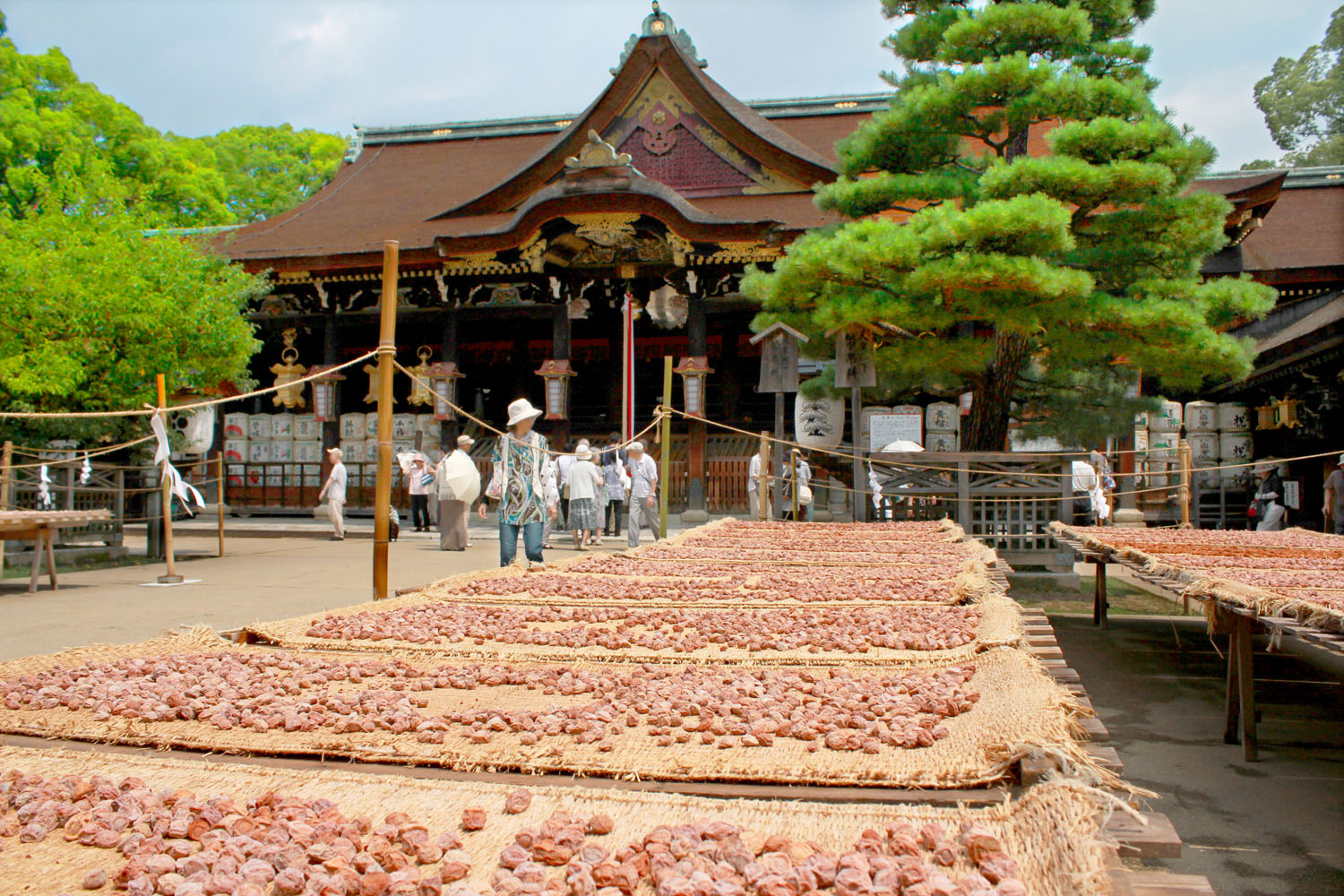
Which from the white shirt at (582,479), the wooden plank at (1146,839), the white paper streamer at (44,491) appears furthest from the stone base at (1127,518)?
the white paper streamer at (44,491)

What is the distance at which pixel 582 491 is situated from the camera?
1103cm

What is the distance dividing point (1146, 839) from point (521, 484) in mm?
5340

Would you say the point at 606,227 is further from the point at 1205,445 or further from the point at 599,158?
the point at 1205,445

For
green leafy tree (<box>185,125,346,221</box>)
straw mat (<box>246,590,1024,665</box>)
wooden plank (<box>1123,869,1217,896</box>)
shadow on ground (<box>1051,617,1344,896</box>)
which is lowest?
shadow on ground (<box>1051,617,1344,896</box>)

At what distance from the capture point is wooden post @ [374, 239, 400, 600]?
5.06m

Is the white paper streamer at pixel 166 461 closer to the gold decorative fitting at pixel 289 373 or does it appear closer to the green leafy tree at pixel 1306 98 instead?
the gold decorative fitting at pixel 289 373

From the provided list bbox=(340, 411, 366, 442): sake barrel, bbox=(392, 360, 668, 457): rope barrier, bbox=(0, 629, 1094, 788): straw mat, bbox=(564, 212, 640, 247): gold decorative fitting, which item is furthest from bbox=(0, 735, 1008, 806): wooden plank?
bbox=(340, 411, 366, 442): sake barrel

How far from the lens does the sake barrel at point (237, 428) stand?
16.0 m

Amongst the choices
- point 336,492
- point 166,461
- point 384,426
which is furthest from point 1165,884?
point 336,492

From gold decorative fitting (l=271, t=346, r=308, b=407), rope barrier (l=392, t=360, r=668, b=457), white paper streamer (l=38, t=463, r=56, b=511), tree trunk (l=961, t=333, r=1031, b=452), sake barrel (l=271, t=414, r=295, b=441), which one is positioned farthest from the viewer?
sake barrel (l=271, t=414, r=295, b=441)

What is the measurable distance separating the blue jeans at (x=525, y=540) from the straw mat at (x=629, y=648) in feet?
8.95

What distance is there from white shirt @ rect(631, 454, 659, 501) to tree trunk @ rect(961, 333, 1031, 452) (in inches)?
145

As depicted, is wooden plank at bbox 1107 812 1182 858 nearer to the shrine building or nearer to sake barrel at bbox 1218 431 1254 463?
the shrine building

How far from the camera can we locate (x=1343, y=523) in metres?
9.83
